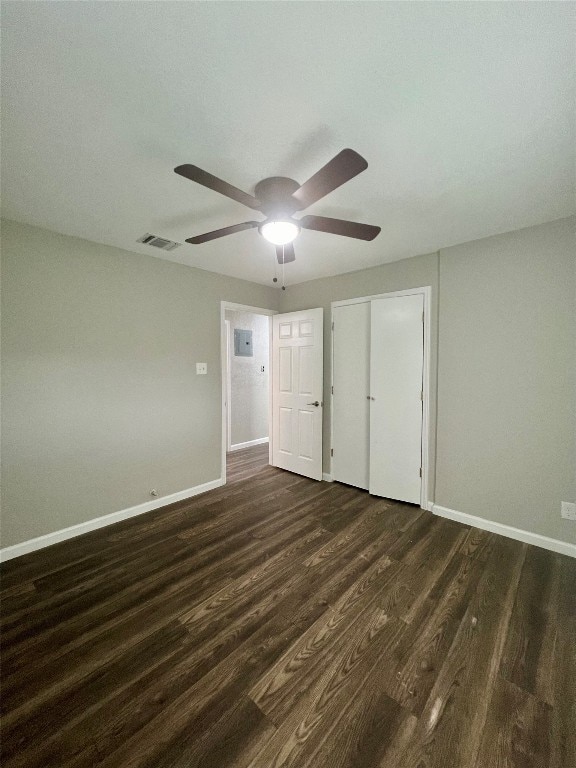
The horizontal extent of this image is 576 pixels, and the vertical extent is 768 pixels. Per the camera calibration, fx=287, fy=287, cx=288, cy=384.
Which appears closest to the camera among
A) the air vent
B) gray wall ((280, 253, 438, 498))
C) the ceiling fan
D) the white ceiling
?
the white ceiling

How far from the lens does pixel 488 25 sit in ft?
3.08

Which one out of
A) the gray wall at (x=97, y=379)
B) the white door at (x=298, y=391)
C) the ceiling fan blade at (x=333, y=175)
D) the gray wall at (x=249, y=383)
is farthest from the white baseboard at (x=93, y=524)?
the ceiling fan blade at (x=333, y=175)

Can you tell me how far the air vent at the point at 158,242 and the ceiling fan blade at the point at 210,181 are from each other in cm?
140

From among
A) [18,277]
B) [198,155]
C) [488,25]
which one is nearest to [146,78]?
[198,155]

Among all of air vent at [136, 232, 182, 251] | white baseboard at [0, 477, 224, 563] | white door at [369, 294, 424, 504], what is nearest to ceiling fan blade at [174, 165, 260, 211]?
air vent at [136, 232, 182, 251]

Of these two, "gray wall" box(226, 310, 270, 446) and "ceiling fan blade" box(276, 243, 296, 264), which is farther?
"gray wall" box(226, 310, 270, 446)

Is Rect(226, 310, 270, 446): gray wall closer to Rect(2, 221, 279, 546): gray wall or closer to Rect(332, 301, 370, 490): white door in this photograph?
Rect(2, 221, 279, 546): gray wall

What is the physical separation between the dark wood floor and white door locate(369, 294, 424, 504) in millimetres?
663

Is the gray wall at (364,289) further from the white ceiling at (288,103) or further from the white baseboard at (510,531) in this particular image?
the white ceiling at (288,103)

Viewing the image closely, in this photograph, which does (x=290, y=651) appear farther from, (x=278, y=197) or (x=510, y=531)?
(x=278, y=197)

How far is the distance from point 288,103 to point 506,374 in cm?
241

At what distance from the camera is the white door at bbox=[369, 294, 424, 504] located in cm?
286

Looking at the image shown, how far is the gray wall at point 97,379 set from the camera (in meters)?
2.17

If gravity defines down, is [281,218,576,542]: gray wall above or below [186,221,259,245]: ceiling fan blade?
below
